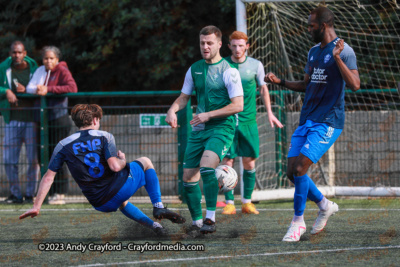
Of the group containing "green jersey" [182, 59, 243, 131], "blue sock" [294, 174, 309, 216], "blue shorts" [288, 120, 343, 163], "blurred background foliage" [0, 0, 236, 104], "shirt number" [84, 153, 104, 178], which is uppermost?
"blurred background foliage" [0, 0, 236, 104]

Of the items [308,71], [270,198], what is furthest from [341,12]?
[308,71]

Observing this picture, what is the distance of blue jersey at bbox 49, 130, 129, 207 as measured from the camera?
6000mm

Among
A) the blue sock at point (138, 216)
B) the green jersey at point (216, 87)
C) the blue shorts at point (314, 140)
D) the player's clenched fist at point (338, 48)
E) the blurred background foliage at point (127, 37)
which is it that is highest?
the blurred background foliage at point (127, 37)

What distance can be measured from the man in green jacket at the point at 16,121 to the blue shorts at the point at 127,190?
4.57 metres

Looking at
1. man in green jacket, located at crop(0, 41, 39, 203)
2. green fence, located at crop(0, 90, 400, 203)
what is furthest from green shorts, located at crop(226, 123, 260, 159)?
man in green jacket, located at crop(0, 41, 39, 203)

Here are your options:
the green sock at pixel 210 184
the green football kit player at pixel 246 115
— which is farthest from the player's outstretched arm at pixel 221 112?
the green football kit player at pixel 246 115

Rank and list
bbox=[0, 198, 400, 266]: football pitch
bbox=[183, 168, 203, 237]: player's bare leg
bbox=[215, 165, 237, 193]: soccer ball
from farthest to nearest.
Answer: bbox=[183, 168, 203, 237]: player's bare leg
bbox=[215, 165, 237, 193]: soccer ball
bbox=[0, 198, 400, 266]: football pitch

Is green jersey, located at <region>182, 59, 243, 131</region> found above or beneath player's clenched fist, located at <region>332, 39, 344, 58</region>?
beneath

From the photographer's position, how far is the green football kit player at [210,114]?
641 cm

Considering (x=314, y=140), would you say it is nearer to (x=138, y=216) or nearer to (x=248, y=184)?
(x=138, y=216)

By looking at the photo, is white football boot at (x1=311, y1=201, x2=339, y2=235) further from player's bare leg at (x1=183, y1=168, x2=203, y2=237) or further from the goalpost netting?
the goalpost netting

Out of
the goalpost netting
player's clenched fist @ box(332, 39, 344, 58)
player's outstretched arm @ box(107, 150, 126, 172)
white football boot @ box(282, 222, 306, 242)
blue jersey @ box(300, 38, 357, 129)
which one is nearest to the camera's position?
player's clenched fist @ box(332, 39, 344, 58)

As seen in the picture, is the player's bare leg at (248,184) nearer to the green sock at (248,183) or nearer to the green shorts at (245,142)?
the green sock at (248,183)

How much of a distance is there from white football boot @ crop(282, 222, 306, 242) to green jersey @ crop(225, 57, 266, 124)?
9.48 ft
